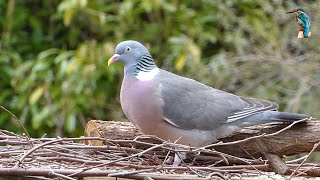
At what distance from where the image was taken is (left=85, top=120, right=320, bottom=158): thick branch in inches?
107

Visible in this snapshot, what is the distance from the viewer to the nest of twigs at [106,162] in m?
2.00

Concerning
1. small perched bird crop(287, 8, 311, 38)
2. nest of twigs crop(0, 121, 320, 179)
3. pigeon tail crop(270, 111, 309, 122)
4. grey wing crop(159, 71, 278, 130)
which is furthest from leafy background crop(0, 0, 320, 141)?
small perched bird crop(287, 8, 311, 38)

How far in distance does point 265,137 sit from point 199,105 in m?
0.34

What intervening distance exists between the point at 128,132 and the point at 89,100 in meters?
1.82

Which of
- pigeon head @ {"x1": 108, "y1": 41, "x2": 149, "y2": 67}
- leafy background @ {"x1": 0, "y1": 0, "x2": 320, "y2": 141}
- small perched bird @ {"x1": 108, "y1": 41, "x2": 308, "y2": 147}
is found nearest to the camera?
small perched bird @ {"x1": 108, "y1": 41, "x2": 308, "y2": 147}

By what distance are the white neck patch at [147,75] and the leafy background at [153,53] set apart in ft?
4.84

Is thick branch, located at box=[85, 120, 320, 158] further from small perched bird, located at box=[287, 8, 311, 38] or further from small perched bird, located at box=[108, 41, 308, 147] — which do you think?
small perched bird, located at box=[287, 8, 311, 38]

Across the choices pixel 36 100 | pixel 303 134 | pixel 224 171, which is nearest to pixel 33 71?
pixel 36 100

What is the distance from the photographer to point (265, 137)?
276 centimetres

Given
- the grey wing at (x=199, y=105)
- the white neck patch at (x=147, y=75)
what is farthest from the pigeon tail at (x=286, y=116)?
the white neck patch at (x=147, y=75)

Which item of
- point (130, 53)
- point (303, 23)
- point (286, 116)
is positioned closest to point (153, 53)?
point (130, 53)

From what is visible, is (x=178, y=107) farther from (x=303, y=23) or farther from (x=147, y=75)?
(x=303, y=23)

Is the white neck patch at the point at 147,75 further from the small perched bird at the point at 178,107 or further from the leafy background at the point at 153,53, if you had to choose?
the leafy background at the point at 153,53

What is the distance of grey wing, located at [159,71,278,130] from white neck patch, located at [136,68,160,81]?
0.10 ft
